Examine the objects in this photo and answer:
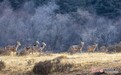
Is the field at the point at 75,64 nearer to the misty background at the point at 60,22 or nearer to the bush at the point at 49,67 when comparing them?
the bush at the point at 49,67

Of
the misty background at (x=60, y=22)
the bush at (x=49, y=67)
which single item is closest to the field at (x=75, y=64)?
the bush at (x=49, y=67)

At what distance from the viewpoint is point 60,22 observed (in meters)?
55.3

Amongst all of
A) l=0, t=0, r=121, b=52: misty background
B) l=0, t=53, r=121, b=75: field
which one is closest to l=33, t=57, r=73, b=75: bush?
l=0, t=53, r=121, b=75: field

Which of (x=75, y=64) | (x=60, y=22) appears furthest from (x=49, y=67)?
(x=60, y=22)

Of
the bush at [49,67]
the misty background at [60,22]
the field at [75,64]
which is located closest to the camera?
the field at [75,64]

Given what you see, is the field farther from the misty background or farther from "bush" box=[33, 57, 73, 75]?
the misty background

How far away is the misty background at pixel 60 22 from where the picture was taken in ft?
172

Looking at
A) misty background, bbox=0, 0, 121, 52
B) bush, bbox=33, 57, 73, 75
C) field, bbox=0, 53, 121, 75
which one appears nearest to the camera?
field, bbox=0, 53, 121, 75

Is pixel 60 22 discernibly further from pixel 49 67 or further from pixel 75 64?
pixel 49 67

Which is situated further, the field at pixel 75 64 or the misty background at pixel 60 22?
the misty background at pixel 60 22

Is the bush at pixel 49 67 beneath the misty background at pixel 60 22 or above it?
above

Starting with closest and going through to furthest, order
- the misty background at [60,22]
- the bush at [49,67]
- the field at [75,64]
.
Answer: the field at [75,64], the bush at [49,67], the misty background at [60,22]

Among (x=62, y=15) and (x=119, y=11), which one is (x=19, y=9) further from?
(x=119, y=11)

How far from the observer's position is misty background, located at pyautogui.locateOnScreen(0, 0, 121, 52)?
52.5 m
